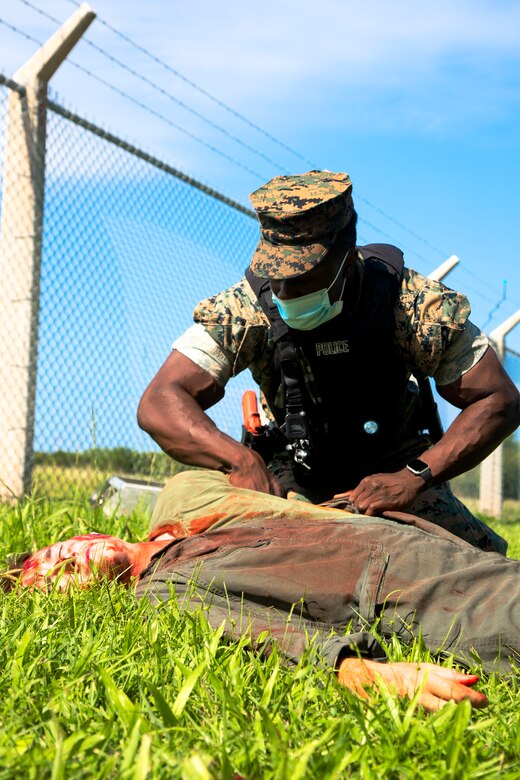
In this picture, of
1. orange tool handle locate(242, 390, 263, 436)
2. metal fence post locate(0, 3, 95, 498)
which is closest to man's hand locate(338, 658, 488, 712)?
orange tool handle locate(242, 390, 263, 436)

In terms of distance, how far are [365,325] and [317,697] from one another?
1.53m

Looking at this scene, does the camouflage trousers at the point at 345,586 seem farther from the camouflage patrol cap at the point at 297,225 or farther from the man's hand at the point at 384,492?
the camouflage patrol cap at the point at 297,225

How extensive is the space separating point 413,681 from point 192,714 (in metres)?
0.44

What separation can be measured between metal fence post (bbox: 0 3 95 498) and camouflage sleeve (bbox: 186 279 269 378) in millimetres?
Answer: 1427

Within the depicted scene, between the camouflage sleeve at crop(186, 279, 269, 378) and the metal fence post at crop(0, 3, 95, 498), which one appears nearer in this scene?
the camouflage sleeve at crop(186, 279, 269, 378)

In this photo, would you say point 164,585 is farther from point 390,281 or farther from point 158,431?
point 390,281

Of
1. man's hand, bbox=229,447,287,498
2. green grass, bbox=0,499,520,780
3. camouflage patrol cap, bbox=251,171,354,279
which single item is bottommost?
green grass, bbox=0,499,520,780

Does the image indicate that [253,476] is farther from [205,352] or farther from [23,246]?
[23,246]

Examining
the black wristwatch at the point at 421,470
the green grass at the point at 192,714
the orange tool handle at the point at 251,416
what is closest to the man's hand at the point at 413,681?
the green grass at the point at 192,714

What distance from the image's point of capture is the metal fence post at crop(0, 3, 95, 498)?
4172 mm

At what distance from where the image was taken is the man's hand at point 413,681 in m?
1.58

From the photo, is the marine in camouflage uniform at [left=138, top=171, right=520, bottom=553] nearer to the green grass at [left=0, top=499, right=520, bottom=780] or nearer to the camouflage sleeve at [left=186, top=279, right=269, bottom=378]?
the camouflage sleeve at [left=186, top=279, right=269, bottom=378]

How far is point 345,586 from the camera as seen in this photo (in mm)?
2141

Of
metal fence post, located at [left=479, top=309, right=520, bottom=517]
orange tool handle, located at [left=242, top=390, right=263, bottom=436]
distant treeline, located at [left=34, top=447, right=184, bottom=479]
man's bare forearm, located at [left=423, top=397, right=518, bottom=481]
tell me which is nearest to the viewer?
man's bare forearm, located at [left=423, top=397, right=518, bottom=481]
